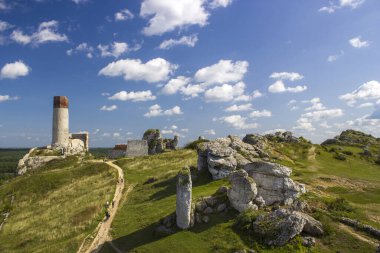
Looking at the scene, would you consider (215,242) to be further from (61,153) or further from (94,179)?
(61,153)

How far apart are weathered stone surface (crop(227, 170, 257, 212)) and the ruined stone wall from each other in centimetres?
4895

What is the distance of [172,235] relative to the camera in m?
30.7

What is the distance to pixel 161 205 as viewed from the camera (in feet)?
126

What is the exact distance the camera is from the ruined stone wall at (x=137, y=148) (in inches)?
3098

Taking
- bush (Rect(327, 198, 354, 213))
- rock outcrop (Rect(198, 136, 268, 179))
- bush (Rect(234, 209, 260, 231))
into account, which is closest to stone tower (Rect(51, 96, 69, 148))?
rock outcrop (Rect(198, 136, 268, 179))

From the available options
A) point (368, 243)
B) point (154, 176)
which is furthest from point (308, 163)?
point (368, 243)

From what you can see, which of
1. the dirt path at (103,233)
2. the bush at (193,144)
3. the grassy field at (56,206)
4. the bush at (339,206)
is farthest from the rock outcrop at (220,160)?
the bush at (193,144)

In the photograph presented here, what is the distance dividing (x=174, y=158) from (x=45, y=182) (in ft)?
75.2

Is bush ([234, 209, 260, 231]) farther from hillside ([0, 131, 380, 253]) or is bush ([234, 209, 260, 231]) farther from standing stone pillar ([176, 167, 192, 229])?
standing stone pillar ([176, 167, 192, 229])

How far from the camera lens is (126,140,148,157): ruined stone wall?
258ft

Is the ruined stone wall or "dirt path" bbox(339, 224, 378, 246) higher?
the ruined stone wall

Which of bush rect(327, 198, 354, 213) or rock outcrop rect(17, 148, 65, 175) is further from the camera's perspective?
rock outcrop rect(17, 148, 65, 175)

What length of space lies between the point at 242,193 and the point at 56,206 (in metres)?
29.9

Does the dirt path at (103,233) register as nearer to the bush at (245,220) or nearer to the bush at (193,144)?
the bush at (245,220)
